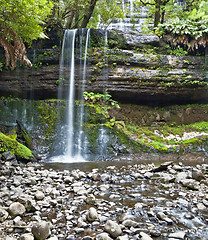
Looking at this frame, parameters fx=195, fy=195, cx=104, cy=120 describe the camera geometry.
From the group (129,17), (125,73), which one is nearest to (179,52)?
(125,73)

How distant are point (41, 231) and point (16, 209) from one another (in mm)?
729

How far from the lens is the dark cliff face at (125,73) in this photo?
37.2ft

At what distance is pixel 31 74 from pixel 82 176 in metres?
8.45

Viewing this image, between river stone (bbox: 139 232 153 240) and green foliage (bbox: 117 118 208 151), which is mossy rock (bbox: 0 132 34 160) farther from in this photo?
river stone (bbox: 139 232 153 240)

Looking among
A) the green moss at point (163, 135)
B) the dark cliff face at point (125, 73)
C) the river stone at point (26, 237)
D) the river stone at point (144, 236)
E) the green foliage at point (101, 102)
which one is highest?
the dark cliff face at point (125, 73)

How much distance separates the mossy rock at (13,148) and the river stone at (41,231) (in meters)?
4.30

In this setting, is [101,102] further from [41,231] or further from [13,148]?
[41,231]

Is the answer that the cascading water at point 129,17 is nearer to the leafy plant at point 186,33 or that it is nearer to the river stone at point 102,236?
the leafy plant at point 186,33

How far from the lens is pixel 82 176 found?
4824 millimetres

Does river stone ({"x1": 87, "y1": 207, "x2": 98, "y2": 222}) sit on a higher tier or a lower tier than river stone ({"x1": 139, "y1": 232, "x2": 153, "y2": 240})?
lower

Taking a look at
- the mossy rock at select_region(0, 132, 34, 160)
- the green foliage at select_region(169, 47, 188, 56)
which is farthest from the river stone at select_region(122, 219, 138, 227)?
the green foliage at select_region(169, 47, 188, 56)

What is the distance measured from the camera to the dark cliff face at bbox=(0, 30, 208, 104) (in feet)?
37.2

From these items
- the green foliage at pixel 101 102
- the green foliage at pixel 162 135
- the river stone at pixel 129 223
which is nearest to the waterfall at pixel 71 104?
the green foliage at pixel 101 102

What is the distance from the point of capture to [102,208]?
9.82ft
